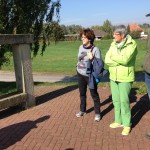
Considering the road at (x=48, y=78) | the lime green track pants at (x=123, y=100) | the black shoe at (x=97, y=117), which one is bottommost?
the road at (x=48, y=78)

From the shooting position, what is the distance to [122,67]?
19.7 feet

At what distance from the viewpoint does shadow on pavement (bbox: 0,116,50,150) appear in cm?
577

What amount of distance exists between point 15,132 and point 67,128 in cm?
92

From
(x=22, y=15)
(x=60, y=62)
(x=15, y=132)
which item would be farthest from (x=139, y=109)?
(x=60, y=62)

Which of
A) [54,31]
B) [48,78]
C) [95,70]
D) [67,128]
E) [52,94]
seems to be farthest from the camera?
[48,78]

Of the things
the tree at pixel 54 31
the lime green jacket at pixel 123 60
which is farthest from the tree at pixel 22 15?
the lime green jacket at pixel 123 60

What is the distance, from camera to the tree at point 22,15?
420 inches

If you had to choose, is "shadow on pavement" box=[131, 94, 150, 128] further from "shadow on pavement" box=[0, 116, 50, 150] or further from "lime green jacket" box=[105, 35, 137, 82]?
"shadow on pavement" box=[0, 116, 50, 150]

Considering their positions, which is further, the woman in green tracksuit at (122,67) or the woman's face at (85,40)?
the woman's face at (85,40)

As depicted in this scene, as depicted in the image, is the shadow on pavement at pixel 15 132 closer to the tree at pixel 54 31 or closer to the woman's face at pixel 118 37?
the woman's face at pixel 118 37

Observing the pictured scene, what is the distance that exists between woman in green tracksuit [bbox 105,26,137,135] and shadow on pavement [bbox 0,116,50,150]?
1.66 m

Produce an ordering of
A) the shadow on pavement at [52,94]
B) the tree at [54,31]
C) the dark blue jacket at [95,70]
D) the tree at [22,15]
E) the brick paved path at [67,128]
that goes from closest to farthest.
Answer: the brick paved path at [67,128] < the dark blue jacket at [95,70] < the shadow on pavement at [52,94] < the tree at [22,15] < the tree at [54,31]

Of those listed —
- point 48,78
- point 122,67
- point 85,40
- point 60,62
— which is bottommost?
point 60,62

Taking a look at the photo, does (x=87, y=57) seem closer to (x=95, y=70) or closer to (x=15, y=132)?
(x=95, y=70)
